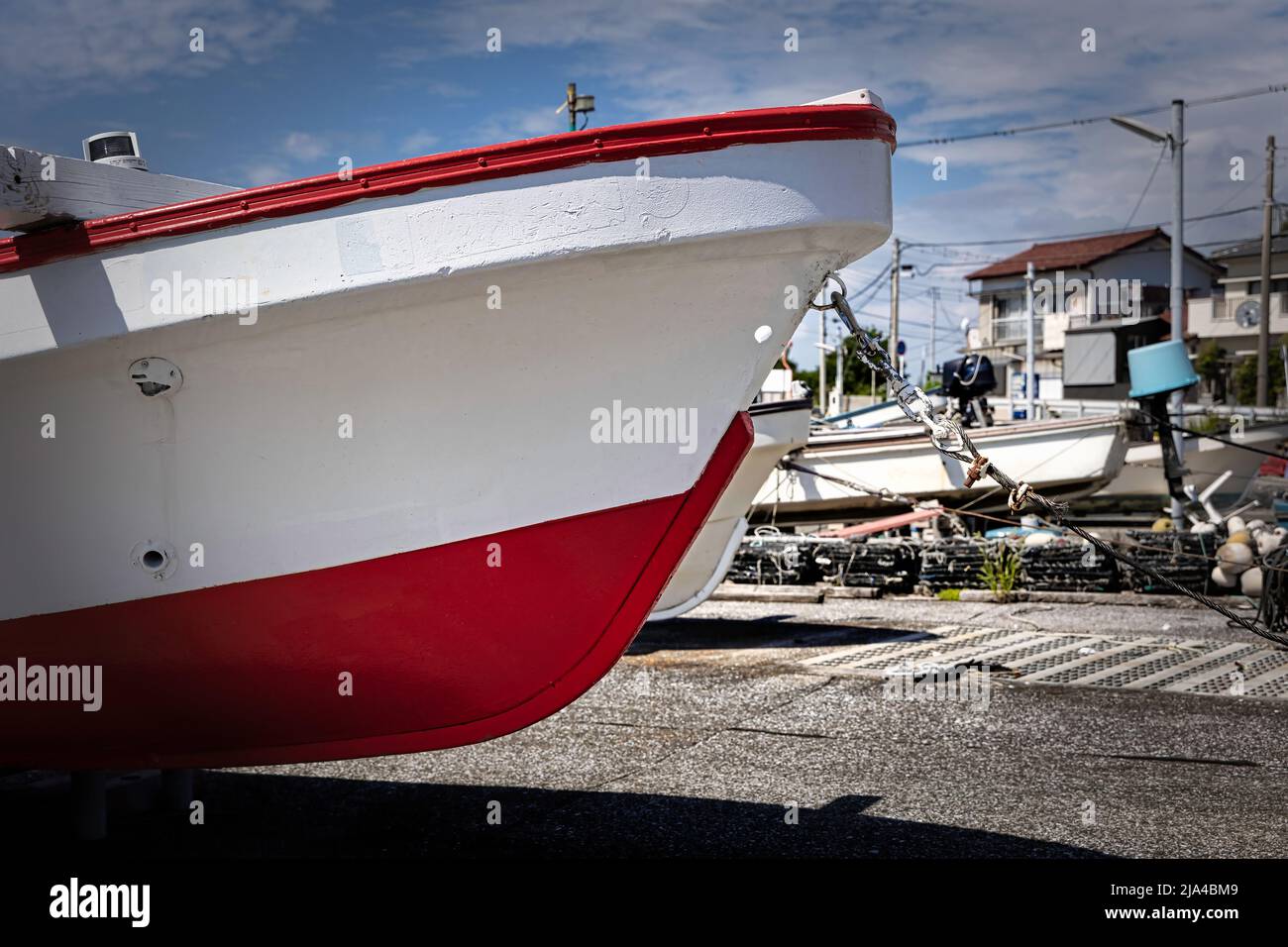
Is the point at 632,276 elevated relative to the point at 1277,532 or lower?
elevated

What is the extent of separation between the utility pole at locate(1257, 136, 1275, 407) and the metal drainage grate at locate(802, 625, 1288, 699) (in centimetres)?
2527

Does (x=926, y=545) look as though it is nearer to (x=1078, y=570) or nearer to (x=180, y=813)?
(x=1078, y=570)

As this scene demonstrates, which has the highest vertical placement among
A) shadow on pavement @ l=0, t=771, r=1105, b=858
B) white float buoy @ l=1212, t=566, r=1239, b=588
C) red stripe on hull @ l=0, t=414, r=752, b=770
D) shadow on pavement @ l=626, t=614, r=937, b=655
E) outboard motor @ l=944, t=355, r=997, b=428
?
outboard motor @ l=944, t=355, r=997, b=428

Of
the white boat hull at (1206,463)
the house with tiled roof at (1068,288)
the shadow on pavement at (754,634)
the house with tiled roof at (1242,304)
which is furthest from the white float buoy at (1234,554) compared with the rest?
the house with tiled roof at (1242,304)

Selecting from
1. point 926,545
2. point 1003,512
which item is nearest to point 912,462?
point 1003,512

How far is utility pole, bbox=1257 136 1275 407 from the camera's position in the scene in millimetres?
30391

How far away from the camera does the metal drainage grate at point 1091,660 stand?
685cm

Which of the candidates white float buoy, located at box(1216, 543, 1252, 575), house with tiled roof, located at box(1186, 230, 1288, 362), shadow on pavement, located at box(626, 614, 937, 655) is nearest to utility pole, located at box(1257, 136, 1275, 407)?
house with tiled roof, located at box(1186, 230, 1288, 362)

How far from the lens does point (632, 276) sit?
10.5 ft

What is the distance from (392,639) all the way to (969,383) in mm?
12172

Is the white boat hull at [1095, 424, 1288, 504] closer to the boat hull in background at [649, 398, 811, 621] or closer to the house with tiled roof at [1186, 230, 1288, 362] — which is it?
the boat hull in background at [649, 398, 811, 621]

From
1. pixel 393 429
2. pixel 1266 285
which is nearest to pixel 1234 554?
pixel 393 429

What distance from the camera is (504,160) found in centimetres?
312
